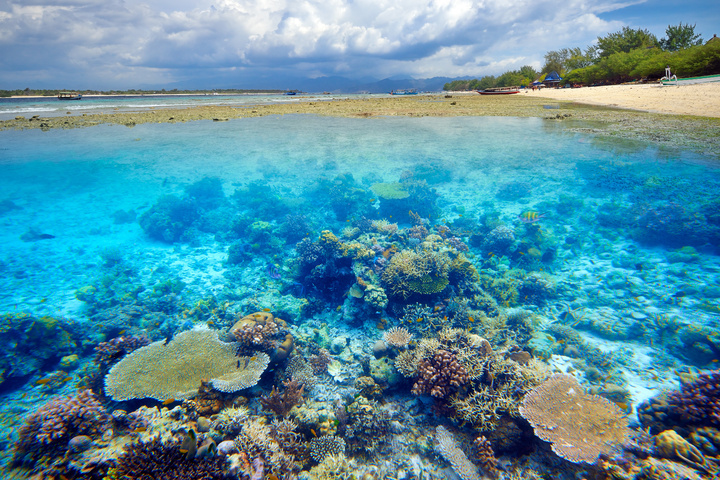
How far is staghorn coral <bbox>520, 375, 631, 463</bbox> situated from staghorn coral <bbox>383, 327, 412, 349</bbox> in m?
2.23

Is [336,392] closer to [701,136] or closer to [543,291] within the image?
[543,291]

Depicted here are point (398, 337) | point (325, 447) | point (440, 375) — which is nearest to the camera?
point (325, 447)

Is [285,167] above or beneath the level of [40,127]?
beneath

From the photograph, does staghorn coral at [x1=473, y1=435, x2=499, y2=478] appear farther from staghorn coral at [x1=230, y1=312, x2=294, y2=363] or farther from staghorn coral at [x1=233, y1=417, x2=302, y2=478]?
staghorn coral at [x1=230, y1=312, x2=294, y2=363]

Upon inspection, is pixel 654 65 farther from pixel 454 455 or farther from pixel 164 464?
pixel 164 464

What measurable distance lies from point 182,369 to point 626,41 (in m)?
91.6

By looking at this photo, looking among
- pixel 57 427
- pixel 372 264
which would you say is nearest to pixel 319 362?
pixel 372 264

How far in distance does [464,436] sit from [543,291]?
522 cm

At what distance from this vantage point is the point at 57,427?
3.66 m

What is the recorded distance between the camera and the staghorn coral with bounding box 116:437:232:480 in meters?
3.01

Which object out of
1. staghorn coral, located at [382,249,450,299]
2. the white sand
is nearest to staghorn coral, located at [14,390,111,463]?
staghorn coral, located at [382,249,450,299]

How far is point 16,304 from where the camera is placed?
6.95m

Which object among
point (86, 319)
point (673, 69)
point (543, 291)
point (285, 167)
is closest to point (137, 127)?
point (285, 167)

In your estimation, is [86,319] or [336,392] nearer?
[336,392]
